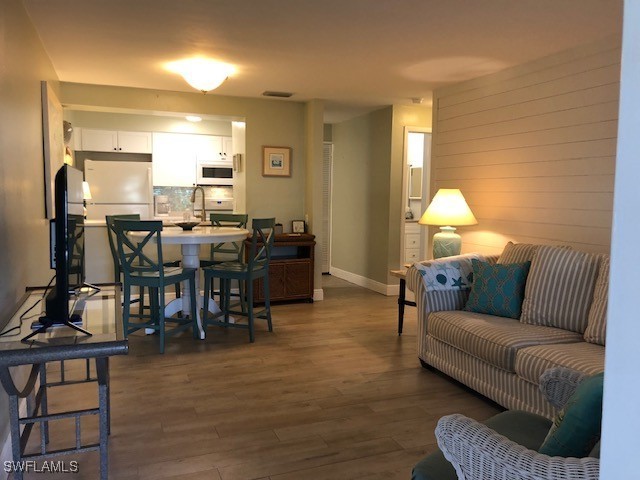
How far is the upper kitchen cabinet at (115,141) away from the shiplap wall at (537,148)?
435 centimetres

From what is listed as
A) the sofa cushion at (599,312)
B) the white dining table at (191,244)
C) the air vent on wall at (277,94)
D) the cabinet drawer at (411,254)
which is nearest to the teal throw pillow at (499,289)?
the sofa cushion at (599,312)

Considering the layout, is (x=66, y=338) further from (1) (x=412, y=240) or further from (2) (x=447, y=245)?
(1) (x=412, y=240)

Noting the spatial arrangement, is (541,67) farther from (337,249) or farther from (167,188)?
(167,188)

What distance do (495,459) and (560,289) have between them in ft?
6.96

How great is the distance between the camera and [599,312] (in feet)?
8.89

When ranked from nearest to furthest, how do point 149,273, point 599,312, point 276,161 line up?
point 599,312 < point 149,273 < point 276,161

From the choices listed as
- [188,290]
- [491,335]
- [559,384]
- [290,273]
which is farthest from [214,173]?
[559,384]

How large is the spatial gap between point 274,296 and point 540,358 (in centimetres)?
340

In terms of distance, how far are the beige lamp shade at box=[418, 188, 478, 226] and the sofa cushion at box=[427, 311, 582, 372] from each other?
1.02 meters

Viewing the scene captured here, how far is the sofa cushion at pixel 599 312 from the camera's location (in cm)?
267

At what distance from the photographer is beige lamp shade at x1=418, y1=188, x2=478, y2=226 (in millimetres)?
4145

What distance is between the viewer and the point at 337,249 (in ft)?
24.6

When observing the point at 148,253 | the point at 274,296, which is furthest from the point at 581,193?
the point at 148,253

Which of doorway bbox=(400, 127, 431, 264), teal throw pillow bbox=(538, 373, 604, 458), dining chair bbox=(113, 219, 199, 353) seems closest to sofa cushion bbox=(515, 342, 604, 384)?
teal throw pillow bbox=(538, 373, 604, 458)
